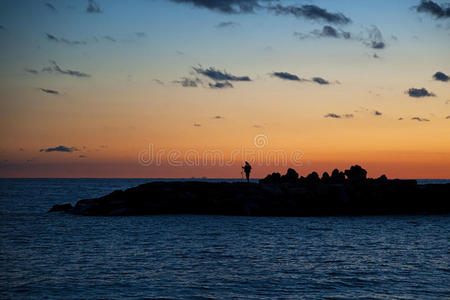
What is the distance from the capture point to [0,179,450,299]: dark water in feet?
60.6

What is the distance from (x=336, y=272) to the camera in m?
21.8

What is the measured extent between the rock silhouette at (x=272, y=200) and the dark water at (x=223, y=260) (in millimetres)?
9062

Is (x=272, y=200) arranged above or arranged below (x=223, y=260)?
above

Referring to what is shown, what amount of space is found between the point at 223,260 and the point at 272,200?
1138 inches

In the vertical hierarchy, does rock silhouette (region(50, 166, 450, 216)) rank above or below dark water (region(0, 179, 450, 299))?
above

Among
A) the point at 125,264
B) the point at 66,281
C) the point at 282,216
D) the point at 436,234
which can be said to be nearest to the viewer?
the point at 66,281

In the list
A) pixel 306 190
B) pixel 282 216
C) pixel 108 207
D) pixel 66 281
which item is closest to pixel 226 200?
pixel 282 216

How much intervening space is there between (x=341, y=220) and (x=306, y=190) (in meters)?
8.70

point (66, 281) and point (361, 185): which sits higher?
point (361, 185)

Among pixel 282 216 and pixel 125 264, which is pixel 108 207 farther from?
pixel 125 264

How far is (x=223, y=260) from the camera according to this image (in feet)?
81.4

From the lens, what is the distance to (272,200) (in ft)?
174

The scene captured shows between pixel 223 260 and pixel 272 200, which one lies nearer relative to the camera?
pixel 223 260

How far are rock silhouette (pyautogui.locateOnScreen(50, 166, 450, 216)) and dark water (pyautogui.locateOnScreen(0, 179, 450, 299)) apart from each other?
29.7ft
